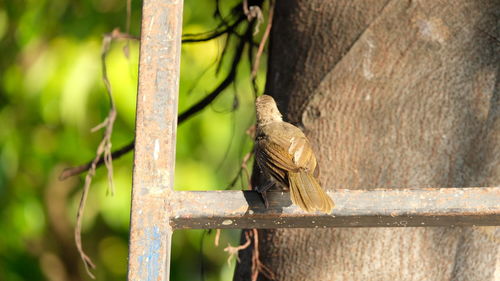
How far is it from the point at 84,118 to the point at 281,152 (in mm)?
1884

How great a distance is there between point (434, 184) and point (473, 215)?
1.81 ft

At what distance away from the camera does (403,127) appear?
2375 millimetres

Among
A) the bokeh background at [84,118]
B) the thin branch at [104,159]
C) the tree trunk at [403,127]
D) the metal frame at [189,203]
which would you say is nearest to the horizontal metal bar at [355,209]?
the metal frame at [189,203]

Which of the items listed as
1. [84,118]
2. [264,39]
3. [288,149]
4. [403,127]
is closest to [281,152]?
[288,149]

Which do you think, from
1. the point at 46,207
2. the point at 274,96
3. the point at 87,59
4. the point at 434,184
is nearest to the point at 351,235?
the point at 434,184

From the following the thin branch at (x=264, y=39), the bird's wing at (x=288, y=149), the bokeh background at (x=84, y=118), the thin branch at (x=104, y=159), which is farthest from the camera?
the bokeh background at (x=84, y=118)

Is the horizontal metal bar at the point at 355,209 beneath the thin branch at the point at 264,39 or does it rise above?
beneath

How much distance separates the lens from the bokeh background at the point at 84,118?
13.4 feet

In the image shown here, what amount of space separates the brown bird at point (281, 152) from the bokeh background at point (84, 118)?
108 centimetres

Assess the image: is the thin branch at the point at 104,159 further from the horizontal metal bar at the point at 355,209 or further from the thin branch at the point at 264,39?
the horizontal metal bar at the point at 355,209

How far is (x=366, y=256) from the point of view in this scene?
2.32 metres

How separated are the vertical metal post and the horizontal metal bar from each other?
5 centimetres

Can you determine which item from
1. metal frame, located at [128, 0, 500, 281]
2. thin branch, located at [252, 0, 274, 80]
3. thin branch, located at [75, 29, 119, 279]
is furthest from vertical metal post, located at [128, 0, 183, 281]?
thin branch, located at [252, 0, 274, 80]

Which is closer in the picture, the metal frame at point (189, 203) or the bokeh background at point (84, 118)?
the metal frame at point (189, 203)
